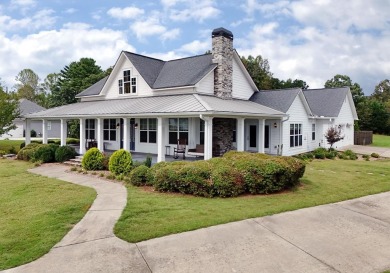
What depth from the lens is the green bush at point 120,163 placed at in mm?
13938

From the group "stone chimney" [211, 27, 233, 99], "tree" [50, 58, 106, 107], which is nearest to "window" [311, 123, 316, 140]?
"stone chimney" [211, 27, 233, 99]

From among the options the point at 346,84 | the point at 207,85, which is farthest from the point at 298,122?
the point at 346,84

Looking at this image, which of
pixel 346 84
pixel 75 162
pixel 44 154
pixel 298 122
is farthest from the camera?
pixel 346 84

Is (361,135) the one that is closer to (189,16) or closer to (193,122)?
(193,122)

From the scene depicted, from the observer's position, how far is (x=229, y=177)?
10008 mm

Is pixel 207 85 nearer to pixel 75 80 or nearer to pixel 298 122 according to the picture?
pixel 298 122

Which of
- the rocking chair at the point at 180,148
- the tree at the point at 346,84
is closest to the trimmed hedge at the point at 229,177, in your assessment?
the rocking chair at the point at 180,148

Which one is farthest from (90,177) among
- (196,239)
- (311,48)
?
(311,48)

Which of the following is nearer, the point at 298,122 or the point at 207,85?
the point at 207,85

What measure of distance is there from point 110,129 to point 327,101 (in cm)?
2003

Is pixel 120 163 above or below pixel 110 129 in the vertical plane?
below

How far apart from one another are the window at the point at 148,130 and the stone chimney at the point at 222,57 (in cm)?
460

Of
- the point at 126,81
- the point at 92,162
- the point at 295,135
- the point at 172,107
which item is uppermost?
the point at 126,81

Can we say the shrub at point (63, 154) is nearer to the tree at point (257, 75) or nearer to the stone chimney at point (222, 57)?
the stone chimney at point (222, 57)
